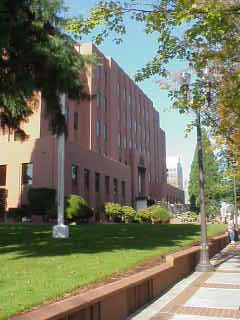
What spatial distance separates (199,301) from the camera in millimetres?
8570

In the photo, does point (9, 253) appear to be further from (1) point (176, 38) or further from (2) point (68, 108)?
(2) point (68, 108)

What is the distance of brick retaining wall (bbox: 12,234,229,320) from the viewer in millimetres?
5297

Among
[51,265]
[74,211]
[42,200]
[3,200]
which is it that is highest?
[3,200]

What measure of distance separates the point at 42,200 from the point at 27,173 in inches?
201

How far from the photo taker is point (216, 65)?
13.8 m

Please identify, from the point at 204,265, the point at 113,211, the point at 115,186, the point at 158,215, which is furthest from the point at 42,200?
the point at 204,265

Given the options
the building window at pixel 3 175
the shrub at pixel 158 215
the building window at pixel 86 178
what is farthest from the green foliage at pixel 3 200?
the shrub at pixel 158 215

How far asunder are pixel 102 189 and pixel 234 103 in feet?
119

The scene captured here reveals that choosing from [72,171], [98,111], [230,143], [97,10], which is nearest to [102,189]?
[72,171]

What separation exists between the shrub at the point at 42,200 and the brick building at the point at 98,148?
191cm

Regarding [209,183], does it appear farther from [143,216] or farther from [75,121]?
[143,216]

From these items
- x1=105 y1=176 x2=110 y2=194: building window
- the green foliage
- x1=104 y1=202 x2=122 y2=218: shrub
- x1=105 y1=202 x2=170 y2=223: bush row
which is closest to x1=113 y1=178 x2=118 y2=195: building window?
x1=105 y1=176 x2=110 y2=194: building window

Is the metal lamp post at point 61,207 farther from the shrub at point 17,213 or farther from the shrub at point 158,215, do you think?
the shrub at point 158,215

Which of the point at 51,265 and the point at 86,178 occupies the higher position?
the point at 86,178
